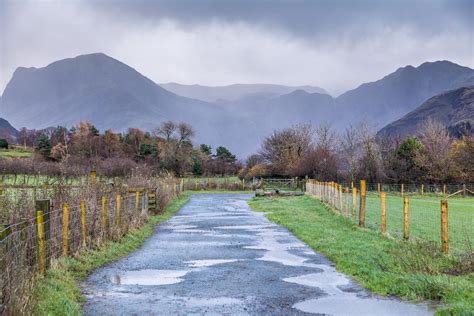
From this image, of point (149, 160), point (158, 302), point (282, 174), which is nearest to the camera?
point (158, 302)

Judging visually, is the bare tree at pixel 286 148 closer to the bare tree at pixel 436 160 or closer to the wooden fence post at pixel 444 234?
the bare tree at pixel 436 160

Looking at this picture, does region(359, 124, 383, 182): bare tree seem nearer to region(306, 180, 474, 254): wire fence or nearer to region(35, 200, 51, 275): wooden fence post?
region(306, 180, 474, 254): wire fence

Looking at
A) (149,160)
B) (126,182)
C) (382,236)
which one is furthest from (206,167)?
(382,236)

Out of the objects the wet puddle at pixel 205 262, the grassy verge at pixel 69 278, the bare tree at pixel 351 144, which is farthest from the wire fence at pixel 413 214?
the bare tree at pixel 351 144

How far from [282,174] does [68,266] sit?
3021 inches

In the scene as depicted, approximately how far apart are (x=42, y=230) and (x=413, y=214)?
25.2 meters

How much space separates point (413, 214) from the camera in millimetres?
32312

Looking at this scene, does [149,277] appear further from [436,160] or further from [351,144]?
[351,144]

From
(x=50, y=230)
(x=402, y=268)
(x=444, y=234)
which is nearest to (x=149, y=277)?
(x=50, y=230)

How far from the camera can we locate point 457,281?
10.4 meters

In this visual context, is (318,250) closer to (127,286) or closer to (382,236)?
(382,236)

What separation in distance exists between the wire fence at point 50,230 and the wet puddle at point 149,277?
4.76 feet

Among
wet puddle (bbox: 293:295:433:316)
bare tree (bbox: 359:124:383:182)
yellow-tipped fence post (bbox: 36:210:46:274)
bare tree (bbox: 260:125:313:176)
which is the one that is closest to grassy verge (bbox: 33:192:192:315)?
yellow-tipped fence post (bbox: 36:210:46:274)

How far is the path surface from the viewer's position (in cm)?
930
